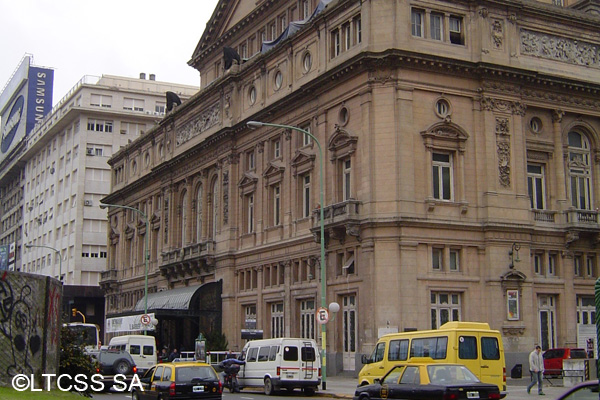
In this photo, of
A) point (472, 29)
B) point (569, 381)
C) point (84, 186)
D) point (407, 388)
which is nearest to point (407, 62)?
point (472, 29)

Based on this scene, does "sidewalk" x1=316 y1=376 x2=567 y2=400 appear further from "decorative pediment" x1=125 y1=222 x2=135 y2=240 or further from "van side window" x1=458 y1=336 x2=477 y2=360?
"decorative pediment" x1=125 y1=222 x2=135 y2=240

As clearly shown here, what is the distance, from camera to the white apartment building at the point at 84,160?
105 meters

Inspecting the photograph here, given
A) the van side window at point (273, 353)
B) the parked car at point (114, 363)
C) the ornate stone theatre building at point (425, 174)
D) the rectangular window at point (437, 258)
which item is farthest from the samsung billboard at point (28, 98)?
the van side window at point (273, 353)

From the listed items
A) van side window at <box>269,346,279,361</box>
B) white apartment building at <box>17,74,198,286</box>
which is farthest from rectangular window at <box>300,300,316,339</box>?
white apartment building at <box>17,74,198,286</box>

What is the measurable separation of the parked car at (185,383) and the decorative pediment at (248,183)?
30801 mm

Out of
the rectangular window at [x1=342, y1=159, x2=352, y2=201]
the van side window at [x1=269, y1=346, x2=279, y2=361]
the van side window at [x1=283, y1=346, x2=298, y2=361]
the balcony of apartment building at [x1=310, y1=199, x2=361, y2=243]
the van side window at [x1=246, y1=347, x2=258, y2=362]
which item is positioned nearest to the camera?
the van side window at [x1=283, y1=346, x2=298, y2=361]

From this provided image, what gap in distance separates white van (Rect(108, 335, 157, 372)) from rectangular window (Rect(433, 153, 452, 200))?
17.4 metres

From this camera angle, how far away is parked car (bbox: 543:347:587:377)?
4031 cm

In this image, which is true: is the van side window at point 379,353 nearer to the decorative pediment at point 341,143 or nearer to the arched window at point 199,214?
the decorative pediment at point 341,143

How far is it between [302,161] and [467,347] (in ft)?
79.7

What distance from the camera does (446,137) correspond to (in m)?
44.3

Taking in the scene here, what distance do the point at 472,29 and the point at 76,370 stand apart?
32.0 metres

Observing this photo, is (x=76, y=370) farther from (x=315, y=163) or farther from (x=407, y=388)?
(x=315, y=163)

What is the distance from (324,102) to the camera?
48.1 metres
